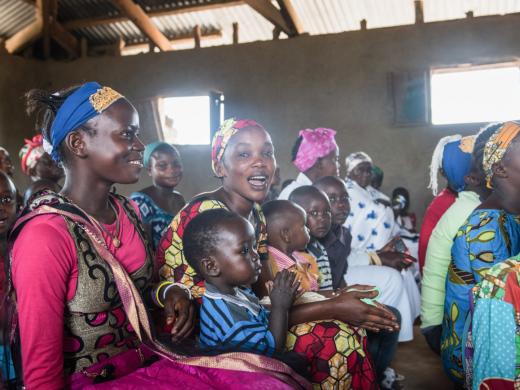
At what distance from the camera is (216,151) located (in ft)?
7.73

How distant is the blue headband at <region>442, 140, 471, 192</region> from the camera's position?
9.80ft

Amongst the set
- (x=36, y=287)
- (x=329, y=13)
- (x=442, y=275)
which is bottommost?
(x=442, y=275)

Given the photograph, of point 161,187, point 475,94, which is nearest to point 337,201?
point 161,187

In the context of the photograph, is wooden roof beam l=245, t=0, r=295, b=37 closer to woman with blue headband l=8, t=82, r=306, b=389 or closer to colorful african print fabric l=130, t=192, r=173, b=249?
colorful african print fabric l=130, t=192, r=173, b=249

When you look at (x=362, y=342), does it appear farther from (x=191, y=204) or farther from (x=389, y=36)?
(x=389, y=36)

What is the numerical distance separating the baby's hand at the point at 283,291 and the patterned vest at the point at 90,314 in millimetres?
568

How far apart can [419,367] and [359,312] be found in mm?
1915

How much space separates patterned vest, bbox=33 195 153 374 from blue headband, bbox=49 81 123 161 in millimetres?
362

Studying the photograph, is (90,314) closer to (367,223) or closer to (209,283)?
(209,283)

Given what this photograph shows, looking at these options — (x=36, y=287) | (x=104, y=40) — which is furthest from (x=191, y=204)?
(x=104, y=40)

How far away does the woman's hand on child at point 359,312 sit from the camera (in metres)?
1.98

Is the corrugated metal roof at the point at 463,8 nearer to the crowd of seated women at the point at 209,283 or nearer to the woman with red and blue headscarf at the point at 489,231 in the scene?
the crowd of seated women at the point at 209,283

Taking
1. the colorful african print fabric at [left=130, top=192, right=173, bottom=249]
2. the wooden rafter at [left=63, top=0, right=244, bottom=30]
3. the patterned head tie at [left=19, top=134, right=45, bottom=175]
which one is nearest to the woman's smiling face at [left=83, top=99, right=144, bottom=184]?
the colorful african print fabric at [left=130, top=192, right=173, bottom=249]

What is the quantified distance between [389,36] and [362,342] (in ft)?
21.8
